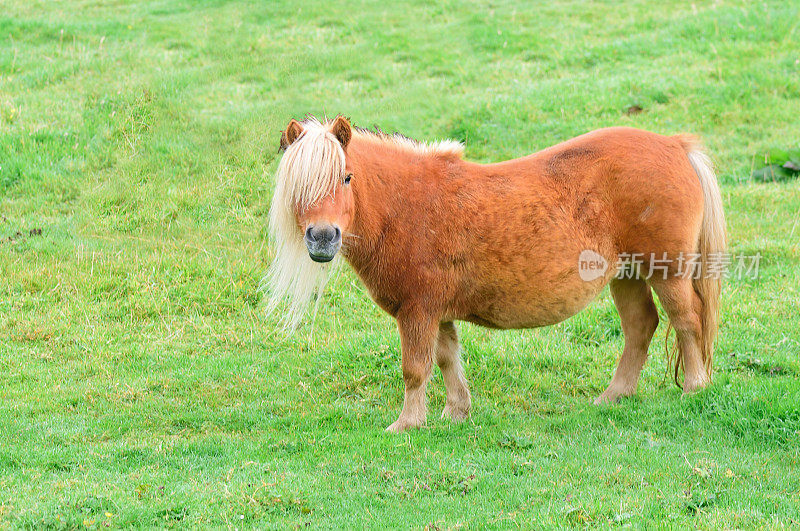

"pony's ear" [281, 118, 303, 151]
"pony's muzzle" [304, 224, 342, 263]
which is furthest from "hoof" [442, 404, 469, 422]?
"pony's ear" [281, 118, 303, 151]

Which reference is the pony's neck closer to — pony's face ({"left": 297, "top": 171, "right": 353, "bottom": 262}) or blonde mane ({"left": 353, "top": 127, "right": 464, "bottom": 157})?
blonde mane ({"left": 353, "top": 127, "right": 464, "bottom": 157})

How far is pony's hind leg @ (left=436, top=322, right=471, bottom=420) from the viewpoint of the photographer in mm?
6496

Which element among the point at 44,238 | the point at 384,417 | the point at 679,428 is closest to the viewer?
the point at 679,428

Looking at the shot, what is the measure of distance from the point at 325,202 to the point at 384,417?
207 centimetres

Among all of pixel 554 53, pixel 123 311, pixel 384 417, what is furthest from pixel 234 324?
pixel 554 53

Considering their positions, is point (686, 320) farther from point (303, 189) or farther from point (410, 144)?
point (303, 189)

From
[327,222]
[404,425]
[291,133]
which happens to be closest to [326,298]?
[404,425]

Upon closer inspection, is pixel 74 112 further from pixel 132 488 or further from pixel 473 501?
pixel 473 501

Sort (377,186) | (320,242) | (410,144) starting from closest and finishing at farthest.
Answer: (320,242), (377,186), (410,144)

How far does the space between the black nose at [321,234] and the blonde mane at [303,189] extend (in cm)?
20

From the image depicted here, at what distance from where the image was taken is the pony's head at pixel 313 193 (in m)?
5.20

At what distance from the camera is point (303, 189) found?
207 inches

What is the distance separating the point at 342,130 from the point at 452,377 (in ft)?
7.40

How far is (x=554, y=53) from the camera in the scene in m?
15.8
